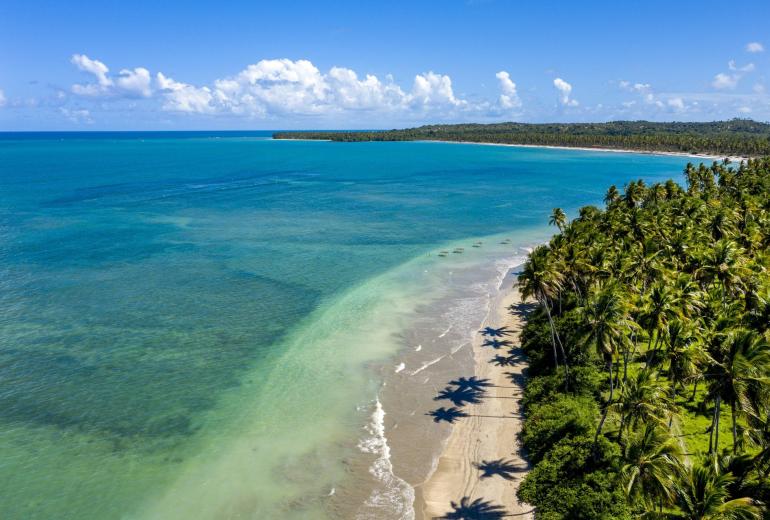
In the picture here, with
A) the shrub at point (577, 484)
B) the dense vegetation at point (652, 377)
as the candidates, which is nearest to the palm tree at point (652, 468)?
the dense vegetation at point (652, 377)

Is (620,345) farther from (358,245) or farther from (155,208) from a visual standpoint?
(155,208)

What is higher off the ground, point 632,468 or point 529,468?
point 632,468

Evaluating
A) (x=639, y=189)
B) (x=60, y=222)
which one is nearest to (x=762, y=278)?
(x=639, y=189)

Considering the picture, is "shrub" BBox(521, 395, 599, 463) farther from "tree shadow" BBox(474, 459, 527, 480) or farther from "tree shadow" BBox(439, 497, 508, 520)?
"tree shadow" BBox(439, 497, 508, 520)

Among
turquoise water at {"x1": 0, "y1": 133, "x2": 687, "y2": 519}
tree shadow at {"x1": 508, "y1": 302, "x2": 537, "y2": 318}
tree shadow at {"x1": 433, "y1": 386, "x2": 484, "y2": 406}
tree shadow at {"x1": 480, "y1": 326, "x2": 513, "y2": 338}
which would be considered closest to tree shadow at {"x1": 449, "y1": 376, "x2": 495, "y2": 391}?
tree shadow at {"x1": 433, "y1": 386, "x2": 484, "y2": 406}

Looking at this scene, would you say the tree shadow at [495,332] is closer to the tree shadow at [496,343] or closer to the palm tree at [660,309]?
the tree shadow at [496,343]
